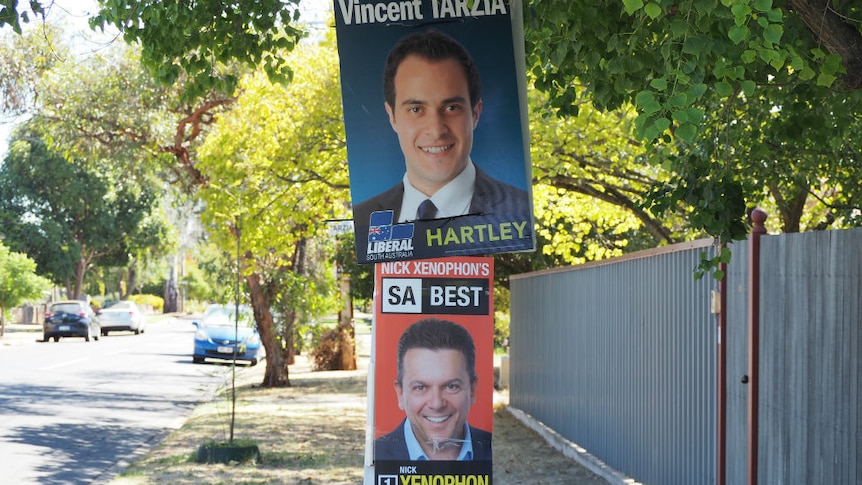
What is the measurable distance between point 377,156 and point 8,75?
1801 centimetres

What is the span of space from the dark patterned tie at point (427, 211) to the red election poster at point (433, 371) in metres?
3.21

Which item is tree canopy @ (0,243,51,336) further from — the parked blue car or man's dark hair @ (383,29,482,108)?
man's dark hair @ (383,29,482,108)

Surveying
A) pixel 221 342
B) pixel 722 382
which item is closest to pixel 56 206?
pixel 221 342

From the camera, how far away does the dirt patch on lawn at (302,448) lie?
35.8ft

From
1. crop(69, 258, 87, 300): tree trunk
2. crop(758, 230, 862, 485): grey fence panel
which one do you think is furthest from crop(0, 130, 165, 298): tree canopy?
crop(758, 230, 862, 485): grey fence panel

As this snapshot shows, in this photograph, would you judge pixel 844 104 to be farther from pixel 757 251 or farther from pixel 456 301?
pixel 456 301

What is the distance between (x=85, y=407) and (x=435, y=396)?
10.6 m

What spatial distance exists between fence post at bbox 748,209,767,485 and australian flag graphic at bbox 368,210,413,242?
280cm

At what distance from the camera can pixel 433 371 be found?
28.9ft

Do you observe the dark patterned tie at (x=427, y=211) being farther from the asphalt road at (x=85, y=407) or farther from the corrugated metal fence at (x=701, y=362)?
the asphalt road at (x=85, y=407)

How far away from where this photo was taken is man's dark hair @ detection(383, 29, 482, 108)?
544 centimetres

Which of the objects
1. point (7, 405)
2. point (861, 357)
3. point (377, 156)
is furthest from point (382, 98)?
point (7, 405)

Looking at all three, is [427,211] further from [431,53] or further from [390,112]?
[431,53]

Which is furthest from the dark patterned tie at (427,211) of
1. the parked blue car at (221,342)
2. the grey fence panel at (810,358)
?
the parked blue car at (221,342)
